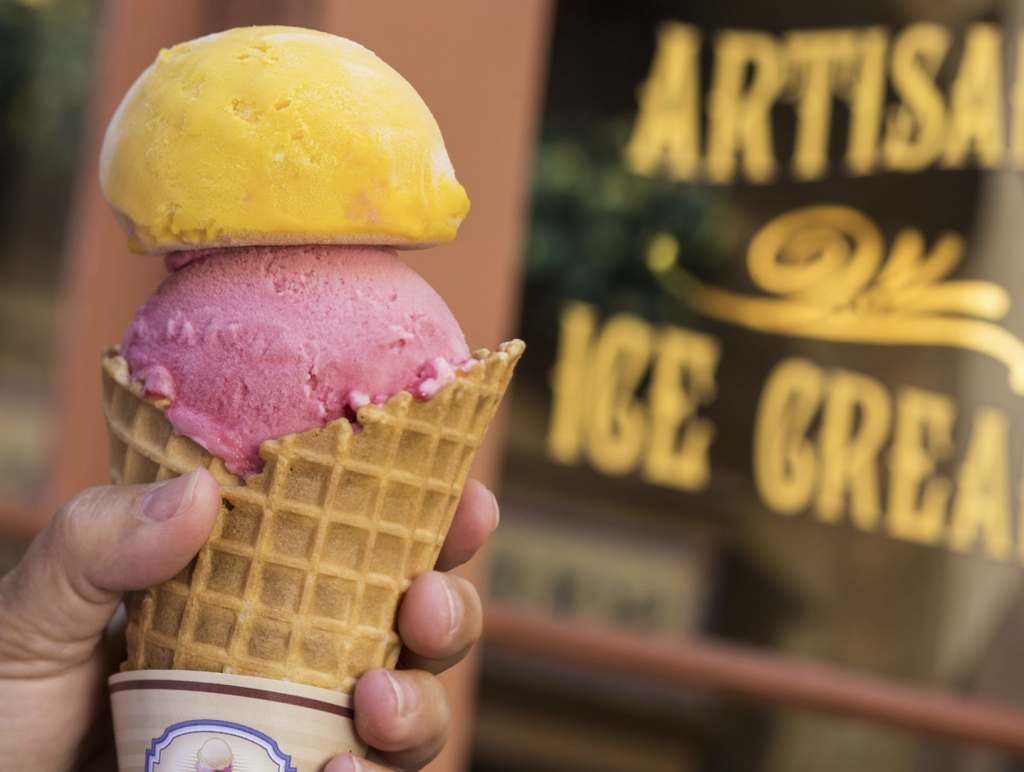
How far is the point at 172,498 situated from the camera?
89 centimetres

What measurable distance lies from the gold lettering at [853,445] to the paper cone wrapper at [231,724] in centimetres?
192

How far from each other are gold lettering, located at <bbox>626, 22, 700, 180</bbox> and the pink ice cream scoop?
6.16 feet

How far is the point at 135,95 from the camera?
3.09 ft

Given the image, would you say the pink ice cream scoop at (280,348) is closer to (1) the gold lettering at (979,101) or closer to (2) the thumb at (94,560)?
(2) the thumb at (94,560)

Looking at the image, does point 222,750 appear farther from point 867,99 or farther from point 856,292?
point 867,99

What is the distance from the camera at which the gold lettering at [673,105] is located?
8.73 feet

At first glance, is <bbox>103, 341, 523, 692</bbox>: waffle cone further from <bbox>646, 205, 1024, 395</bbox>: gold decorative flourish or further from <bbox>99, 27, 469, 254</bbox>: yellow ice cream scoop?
<bbox>646, 205, 1024, 395</bbox>: gold decorative flourish

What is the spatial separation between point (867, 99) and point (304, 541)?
219 centimetres

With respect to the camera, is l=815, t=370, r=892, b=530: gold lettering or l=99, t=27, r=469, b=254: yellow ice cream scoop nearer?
l=99, t=27, r=469, b=254: yellow ice cream scoop

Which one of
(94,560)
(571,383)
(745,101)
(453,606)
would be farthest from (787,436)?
(94,560)

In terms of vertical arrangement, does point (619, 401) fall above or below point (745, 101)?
below

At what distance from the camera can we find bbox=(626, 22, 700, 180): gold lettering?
2662 mm

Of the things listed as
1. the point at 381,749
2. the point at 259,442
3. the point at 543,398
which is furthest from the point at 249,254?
the point at 543,398

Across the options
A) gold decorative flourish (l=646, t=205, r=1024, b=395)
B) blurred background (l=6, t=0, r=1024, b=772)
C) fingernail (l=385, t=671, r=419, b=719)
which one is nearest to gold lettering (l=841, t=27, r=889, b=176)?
blurred background (l=6, t=0, r=1024, b=772)
